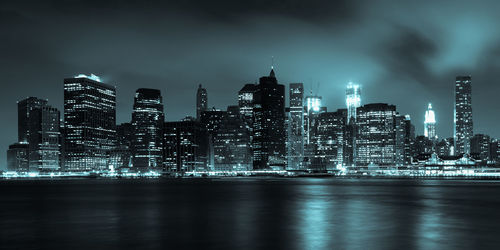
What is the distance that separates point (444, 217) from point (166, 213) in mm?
28368

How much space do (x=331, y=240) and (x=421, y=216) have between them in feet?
70.1

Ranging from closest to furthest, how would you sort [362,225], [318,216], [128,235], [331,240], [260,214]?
[331,240] → [128,235] → [362,225] → [318,216] → [260,214]

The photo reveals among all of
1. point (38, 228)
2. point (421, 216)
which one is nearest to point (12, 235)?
point (38, 228)

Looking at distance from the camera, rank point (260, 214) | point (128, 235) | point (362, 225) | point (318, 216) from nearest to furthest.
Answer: point (128, 235) < point (362, 225) < point (318, 216) < point (260, 214)

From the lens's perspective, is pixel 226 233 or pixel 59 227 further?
pixel 59 227

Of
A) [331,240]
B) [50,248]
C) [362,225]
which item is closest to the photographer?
[50,248]

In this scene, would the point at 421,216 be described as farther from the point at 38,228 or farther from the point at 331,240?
the point at 38,228

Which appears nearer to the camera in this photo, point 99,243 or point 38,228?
point 99,243

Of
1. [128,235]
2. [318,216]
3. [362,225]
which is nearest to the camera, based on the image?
[128,235]

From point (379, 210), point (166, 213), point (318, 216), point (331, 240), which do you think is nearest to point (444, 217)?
point (379, 210)

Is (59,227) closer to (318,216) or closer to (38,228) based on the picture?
(38,228)

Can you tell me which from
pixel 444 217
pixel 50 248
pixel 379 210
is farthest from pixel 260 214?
pixel 50 248

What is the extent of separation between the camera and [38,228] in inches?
1703

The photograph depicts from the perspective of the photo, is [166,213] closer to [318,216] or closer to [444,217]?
[318,216]
